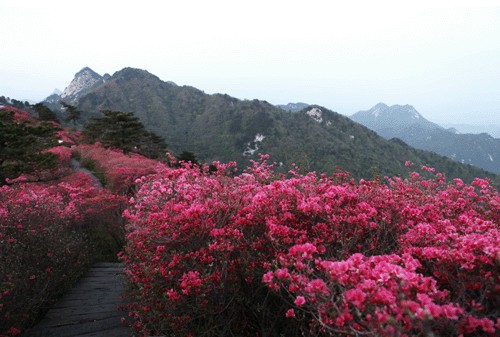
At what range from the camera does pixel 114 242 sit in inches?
323

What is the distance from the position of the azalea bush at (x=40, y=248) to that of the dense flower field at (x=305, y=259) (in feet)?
5.36

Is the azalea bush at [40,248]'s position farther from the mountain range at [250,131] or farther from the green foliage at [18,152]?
the mountain range at [250,131]

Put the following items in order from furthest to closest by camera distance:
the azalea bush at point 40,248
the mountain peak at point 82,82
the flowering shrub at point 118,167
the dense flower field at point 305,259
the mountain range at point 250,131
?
1. the mountain peak at point 82,82
2. the mountain range at point 250,131
3. the flowering shrub at point 118,167
4. the azalea bush at point 40,248
5. the dense flower field at point 305,259

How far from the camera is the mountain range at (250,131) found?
72438 mm

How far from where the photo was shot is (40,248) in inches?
201

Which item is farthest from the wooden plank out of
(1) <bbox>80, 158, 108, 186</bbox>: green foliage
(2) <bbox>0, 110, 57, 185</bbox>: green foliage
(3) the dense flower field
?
(1) <bbox>80, 158, 108, 186</bbox>: green foliage

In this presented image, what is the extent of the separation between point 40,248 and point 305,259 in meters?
5.19

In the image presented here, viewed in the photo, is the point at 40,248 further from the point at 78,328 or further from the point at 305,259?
the point at 305,259

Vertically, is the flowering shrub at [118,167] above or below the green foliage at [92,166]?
above

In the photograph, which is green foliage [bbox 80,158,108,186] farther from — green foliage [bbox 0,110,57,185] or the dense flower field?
the dense flower field

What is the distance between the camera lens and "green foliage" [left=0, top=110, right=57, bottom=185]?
32.0 feet

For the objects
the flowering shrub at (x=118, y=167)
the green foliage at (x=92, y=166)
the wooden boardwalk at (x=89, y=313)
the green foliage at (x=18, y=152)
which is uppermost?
the green foliage at (x=18, y=152)

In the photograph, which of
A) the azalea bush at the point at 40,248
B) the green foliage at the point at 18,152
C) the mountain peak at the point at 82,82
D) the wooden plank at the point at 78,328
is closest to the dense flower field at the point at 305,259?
the wooden plank at the point at 78,328

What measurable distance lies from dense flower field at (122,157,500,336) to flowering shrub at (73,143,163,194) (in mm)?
7056
